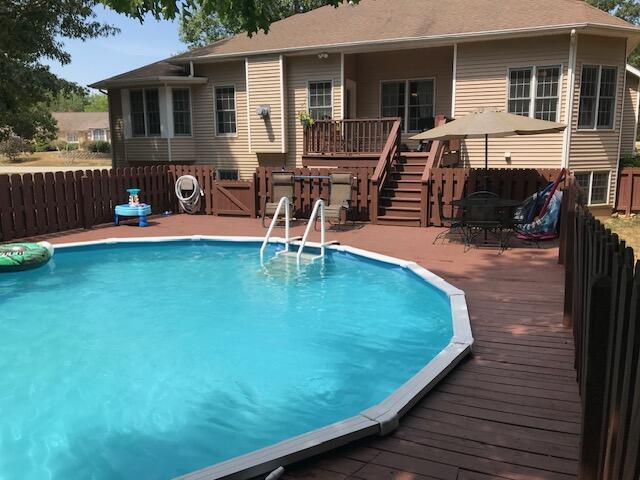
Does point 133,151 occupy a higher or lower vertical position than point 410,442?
higher

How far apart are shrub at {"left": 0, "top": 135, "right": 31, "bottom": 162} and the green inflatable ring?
51.8 m

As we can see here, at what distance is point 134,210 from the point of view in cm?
1255

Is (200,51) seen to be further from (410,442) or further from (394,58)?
(410,442)

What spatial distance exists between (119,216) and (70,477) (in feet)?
33.7

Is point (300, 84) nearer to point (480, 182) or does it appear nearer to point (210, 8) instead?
point (480, 182)

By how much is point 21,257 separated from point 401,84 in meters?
12.4

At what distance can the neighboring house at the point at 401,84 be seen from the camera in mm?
14133

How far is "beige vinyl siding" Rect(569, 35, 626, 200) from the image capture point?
14.0 meters

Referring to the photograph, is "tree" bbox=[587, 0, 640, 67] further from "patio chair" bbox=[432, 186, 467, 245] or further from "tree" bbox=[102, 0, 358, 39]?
"tree" bbox=[102, 0, 358, 39]

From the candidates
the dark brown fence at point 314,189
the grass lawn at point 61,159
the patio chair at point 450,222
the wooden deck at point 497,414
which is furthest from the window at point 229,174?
the grass lawn at point 61,159

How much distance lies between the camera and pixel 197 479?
9.31 ft

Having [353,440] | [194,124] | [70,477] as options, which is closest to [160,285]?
[70,477]

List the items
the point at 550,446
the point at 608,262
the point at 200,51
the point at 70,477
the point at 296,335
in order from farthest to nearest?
the point at 200,51
the point at 296,335
the point at 70,477
the point at 550,446
the point at 608,262

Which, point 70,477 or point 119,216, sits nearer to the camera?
point 70,477
